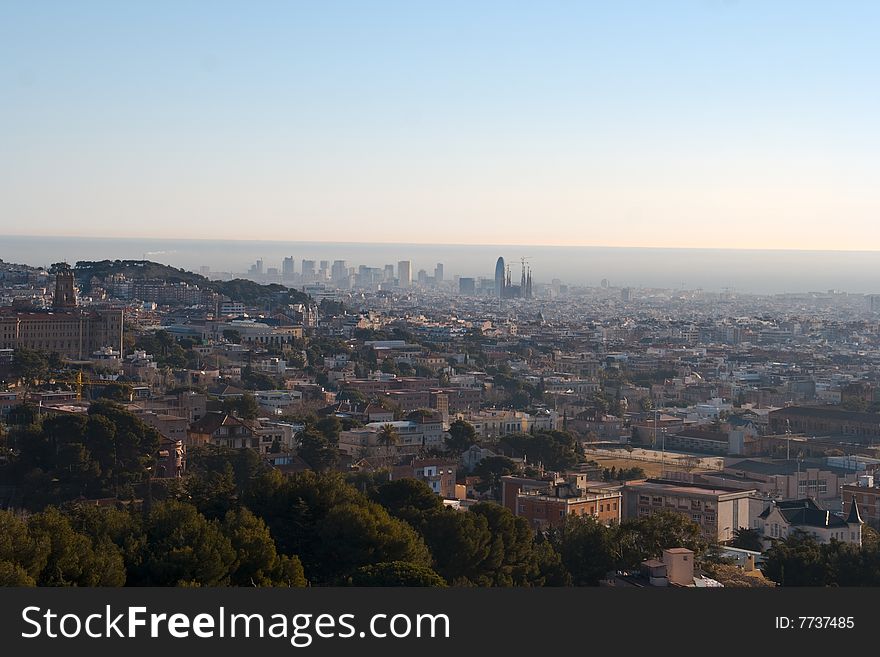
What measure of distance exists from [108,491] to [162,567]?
26.4 feet

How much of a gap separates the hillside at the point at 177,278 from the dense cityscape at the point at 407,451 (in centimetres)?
65

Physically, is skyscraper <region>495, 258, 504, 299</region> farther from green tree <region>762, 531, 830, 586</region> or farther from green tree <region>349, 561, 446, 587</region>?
green tree <region>349, 561, 446, 587</region>

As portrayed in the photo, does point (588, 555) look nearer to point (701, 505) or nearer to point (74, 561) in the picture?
point (74, 561)

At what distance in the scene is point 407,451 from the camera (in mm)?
23109

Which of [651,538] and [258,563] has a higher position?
[258,563]

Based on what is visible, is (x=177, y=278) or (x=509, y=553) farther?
(x=177, y=278)

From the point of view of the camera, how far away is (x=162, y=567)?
9.58 meters

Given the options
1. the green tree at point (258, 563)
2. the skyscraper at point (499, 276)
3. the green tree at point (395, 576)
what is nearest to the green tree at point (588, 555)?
the green tree at point (395, 576)

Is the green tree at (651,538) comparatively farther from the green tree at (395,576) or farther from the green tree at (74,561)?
the green tree at (74,561)

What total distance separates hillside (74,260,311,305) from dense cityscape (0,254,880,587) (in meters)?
0.65

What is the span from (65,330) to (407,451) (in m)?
17.4

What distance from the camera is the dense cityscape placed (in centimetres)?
1104

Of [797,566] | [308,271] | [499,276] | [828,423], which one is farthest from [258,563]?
[308,271]

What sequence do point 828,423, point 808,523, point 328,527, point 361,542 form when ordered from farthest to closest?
point 828,423
point 808,523
point 328,527
point 361,542
